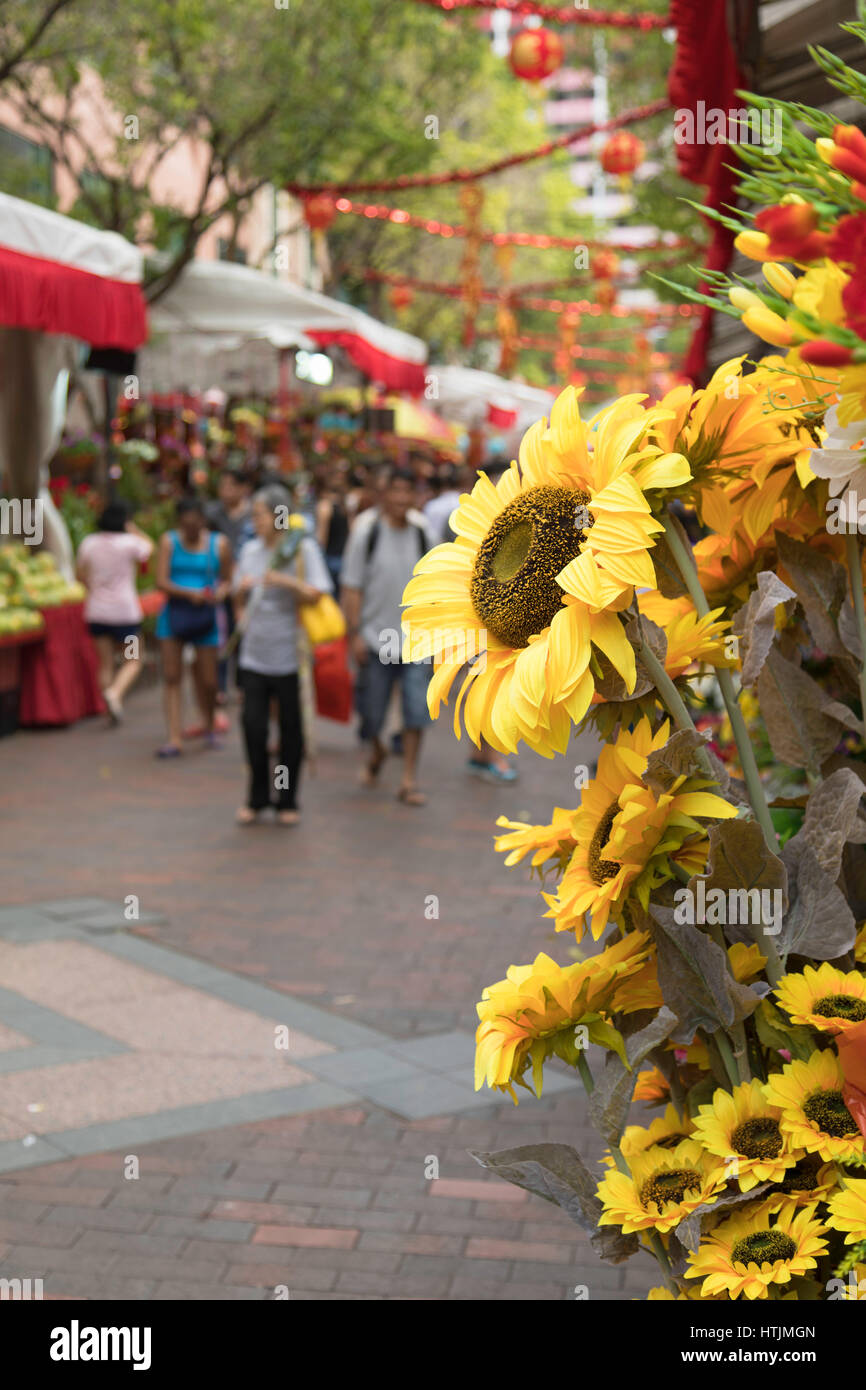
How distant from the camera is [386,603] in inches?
422

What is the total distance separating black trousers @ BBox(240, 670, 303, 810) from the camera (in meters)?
9.67

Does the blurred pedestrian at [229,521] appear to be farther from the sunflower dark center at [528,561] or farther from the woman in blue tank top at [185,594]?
the sunflower dark center at [528,561]

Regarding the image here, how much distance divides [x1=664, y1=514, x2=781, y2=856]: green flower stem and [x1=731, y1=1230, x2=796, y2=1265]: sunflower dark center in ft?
1.25

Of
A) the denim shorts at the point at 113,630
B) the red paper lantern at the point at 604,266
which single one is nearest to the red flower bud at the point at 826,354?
the denim shorts at the point at 113,630

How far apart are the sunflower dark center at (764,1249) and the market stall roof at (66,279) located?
9360mm

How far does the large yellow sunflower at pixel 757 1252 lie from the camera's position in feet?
5.00

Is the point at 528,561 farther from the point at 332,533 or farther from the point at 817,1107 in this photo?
the point at 332,533

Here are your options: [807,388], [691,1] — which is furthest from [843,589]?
[691,1]

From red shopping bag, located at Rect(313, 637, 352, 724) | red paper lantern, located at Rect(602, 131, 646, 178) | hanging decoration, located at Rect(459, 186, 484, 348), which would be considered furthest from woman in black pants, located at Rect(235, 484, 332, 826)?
hanging decoration, located at Rect(459, 186, 484, 348)

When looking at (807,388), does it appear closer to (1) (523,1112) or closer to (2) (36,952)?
(1) (523,1112)

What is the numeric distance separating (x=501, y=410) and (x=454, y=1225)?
33.0 m

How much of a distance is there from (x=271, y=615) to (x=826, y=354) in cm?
883

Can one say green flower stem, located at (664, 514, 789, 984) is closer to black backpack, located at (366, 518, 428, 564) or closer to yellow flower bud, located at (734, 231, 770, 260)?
yellow flower bud, located at (734, 231, 770, 260)
